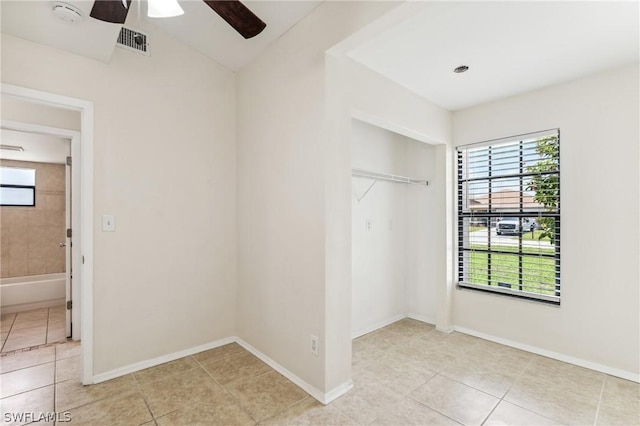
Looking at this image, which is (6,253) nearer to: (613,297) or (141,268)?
(141,268)

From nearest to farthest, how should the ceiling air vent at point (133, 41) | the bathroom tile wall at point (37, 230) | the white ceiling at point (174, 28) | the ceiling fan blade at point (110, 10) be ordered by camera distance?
the ceiling fan blade at point (110, 10) → the white ceiling at point (174, 28) → the ceiling air vent at point (133, 41) → the bathroom tile wall at point (37, 230)

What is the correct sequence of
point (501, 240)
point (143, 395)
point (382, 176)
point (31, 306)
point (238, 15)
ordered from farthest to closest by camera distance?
point (31, 306) → point (382, 176) → point (501, 240) → point (143, 395) → point (238, 15)

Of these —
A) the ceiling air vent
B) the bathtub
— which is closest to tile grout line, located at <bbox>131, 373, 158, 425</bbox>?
the ceiling air vent

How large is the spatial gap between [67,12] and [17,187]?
4.63m

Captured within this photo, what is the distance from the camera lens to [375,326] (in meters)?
3.48

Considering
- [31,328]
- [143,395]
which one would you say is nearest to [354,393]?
[143,395]

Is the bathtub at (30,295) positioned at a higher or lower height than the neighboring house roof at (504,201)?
lower

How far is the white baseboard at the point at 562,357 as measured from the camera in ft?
7.92

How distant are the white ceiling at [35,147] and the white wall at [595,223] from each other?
4879 millimetres

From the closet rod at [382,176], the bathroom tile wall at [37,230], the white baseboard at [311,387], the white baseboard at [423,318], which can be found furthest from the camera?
A: the bathroom tile wall at [37,230]

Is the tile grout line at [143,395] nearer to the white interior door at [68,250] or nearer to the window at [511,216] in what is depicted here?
the white interior door at [68,250]

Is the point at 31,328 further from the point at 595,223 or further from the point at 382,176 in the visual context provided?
the point at 595,223

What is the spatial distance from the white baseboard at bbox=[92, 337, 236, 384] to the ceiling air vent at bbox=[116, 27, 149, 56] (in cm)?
258

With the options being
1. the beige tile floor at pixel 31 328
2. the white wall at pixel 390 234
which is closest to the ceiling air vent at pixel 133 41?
the white wall at pixel 390 234
